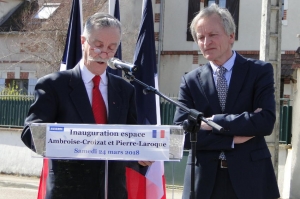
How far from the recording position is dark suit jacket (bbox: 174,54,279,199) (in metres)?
3.84

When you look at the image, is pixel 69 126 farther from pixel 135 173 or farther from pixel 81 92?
pixel 135 173

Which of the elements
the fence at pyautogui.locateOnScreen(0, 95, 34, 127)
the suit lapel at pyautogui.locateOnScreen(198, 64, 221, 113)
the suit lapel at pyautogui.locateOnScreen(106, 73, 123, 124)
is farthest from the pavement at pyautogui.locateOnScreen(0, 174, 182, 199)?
the suit lapel at pyautogui.locateOnScreen(106, 73, 123, 124)

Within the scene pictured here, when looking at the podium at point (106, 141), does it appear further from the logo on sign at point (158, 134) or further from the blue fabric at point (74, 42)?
the blue fabric at point (74, 42)

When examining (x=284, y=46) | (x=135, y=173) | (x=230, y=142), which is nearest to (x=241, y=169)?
(x=230, y=142)

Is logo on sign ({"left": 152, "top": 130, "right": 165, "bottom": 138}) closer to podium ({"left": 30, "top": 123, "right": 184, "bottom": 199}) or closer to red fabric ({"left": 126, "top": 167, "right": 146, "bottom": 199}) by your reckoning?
podium ({"left": 30, "top": 123, "right": 184, "bottom": 199})

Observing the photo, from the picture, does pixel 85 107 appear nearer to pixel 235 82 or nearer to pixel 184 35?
pixel 235 82

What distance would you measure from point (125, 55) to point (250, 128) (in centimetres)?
1681

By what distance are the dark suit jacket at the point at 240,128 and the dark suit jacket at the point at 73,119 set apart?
555mm

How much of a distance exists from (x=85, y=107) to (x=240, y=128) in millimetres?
1016

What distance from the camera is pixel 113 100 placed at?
3760mm

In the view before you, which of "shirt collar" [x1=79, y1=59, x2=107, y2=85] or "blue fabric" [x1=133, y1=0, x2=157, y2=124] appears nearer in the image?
"shirt collar" [x1=79, y1=59, x2=107, y2=85]

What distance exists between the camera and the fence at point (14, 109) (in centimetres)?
1716

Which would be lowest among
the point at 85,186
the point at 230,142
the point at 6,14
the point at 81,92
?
the point at 85,186

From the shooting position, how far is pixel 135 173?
408 centimetres
